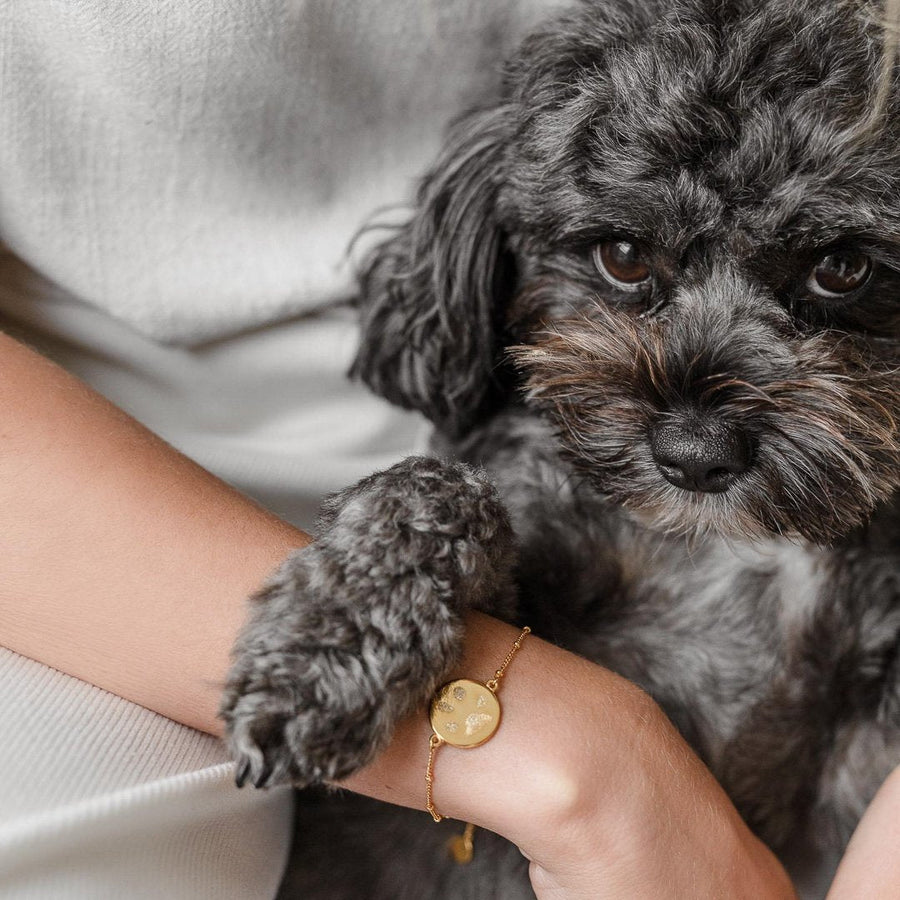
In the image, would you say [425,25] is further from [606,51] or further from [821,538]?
[821,538]

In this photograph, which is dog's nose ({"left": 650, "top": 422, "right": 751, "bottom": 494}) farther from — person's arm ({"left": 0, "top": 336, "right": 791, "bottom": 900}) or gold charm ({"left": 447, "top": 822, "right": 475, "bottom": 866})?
gold charm ({"left": 447, "top": 822, "right": 475, "bottom": 866})

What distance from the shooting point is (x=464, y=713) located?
1.18 meters

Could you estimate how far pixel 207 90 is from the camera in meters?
1.52

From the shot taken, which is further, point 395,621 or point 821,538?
point 821,538

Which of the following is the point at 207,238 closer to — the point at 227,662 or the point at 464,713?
the point at 227,662

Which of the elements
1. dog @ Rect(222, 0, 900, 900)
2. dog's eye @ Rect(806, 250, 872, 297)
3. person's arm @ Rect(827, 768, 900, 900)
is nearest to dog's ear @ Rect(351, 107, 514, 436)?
dog @ Rect(222, 0, 900, 900)

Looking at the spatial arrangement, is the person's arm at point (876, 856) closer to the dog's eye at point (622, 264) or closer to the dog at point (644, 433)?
the dog at point (644, 433)

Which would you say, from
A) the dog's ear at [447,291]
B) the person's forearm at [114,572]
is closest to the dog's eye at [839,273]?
the dog's ear at [447,291]

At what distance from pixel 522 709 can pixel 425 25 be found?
1.13m

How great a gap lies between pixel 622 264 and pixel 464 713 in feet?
2.37

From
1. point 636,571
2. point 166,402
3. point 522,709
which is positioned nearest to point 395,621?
point 522,709

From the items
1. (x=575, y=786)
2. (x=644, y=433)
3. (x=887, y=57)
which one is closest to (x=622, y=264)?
(x=644, y=433)

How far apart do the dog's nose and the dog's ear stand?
1.49ft

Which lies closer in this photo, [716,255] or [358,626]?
[358,626]
